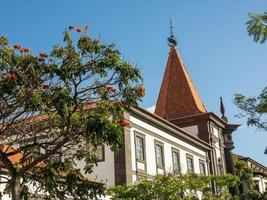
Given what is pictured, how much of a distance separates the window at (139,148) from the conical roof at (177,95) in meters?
12.4

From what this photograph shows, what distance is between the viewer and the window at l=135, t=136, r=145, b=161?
25594 millimetres

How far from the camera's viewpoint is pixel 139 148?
85.0 ft

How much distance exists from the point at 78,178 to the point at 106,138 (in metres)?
2.77

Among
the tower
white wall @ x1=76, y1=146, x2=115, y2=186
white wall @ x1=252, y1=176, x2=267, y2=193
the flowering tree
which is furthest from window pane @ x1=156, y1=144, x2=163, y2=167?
white wall @ x1=252, y1=176, x2=267, y2=193

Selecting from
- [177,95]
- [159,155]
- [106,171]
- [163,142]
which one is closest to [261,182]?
[177,95]

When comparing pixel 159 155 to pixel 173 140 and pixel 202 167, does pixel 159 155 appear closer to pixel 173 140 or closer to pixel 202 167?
pixel 173 140

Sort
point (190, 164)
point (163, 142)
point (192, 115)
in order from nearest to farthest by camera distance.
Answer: point (163, 142), point (190, 164), point (192, 115)

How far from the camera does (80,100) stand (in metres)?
12.6

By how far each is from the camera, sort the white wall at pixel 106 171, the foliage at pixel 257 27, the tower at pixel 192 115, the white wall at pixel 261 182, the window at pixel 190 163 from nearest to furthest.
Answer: the foliage at pixel 257 27 < the white wall at pixel 106 171 < the window at pixel 190 163 < the tower at pixel 192 115 < the white wall at pixel 261 182

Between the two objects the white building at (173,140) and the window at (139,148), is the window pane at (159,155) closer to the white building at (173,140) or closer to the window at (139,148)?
the white building at (173,140)

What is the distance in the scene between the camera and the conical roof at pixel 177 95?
38594mm

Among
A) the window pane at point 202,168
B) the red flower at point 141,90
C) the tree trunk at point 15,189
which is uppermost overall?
the window pane at point 202,168

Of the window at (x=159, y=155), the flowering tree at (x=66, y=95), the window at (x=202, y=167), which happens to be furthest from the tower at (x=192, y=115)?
the flowering tree at (x=66, y=95)

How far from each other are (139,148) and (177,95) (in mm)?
14974
